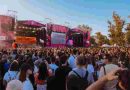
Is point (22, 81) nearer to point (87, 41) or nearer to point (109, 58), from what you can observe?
point (109, 58)

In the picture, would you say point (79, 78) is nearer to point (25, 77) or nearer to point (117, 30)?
point (25, 77)

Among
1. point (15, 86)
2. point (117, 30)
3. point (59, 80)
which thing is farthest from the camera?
point (117, 30)

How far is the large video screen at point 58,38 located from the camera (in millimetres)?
66662

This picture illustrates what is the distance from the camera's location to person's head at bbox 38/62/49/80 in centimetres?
847

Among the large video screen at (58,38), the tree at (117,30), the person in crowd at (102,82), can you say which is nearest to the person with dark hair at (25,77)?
the person in crowd at (102,82)

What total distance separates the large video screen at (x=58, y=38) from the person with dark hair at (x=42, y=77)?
5727cm

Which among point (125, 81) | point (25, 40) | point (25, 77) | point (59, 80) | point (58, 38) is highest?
point (125, 81)

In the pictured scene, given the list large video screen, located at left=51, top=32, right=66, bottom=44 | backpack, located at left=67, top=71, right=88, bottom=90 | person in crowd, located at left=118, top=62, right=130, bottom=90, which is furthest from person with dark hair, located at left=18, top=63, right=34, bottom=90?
large video screen, located at left=51, top=32, right=66, bottom=44

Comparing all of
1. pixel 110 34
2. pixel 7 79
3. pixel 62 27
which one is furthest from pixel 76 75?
pixel 62 27

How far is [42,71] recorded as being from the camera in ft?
28.1

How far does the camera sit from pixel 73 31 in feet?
245

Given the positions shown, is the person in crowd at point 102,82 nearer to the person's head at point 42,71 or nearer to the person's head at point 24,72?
the person's head at point 24,72

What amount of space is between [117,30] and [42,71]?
49.6 m

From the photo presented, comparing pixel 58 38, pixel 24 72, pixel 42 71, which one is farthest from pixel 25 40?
pixel 24 72
